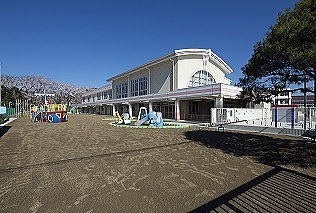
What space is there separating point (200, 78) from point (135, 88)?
13829mm

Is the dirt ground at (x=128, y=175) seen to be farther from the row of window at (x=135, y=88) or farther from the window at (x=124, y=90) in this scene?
the window at (x=124, y=90)

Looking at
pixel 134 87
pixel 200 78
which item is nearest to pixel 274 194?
pixel 200 78

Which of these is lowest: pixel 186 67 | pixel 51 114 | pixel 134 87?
pixel 51 114

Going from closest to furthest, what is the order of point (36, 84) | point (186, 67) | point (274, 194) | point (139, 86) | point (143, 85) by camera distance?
point (274, 194)
point (186, 67)
point (143, 85)
point (139, 86)
point (36, 84)

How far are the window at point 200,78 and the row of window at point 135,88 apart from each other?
934 cm

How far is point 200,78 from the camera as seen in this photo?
33312mm

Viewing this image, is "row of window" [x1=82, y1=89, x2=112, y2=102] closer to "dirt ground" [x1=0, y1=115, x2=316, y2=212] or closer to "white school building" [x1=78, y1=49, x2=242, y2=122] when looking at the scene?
"white school building" [x1=78, y1=49, x2=242, y2=122]

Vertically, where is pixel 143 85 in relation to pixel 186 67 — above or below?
below

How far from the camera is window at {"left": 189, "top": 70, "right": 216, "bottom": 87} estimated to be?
106ft

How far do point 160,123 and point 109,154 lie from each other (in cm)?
1335

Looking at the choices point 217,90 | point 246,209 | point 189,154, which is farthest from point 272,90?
point 217,90

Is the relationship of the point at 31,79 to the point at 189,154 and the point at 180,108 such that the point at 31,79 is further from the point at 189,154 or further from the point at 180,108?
the point at 189,154

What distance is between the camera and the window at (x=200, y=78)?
32.3 m

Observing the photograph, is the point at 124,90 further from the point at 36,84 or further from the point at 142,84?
the point at 36,84
